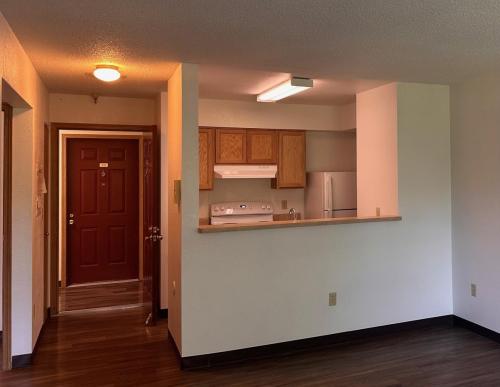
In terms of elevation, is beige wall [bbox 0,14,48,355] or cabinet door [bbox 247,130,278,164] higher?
cabinet door [bbox 247,130,278,164]

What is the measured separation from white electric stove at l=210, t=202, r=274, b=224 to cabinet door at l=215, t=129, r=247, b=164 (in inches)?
22.0

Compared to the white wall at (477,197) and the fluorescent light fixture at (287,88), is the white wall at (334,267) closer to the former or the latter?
the white wall at (477,197)

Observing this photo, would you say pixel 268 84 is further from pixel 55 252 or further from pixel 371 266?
pixel 55 252

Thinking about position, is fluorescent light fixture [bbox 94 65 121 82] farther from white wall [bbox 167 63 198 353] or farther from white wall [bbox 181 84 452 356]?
white wall [bbox 181 84 452 356]

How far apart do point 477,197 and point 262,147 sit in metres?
2.39

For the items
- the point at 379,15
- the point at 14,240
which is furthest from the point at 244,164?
the point at 379,15

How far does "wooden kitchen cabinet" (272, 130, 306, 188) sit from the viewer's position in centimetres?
519

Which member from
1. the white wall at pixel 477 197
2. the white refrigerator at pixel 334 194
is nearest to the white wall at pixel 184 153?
the white refrigerator at pixel 334 194

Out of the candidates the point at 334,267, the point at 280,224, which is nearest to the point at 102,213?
the point at 280,224

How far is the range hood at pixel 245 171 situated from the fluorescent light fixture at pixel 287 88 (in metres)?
0.91

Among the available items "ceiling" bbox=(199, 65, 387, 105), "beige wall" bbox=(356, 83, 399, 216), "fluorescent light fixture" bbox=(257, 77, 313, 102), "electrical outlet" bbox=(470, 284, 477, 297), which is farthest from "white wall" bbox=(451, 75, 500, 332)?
"fluorescent light fixture" bbox=(257, 77, 313, 102)

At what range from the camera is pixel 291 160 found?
5.25 m

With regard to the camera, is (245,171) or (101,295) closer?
(245,171)

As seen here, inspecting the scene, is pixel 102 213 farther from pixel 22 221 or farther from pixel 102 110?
pixel 22 221
